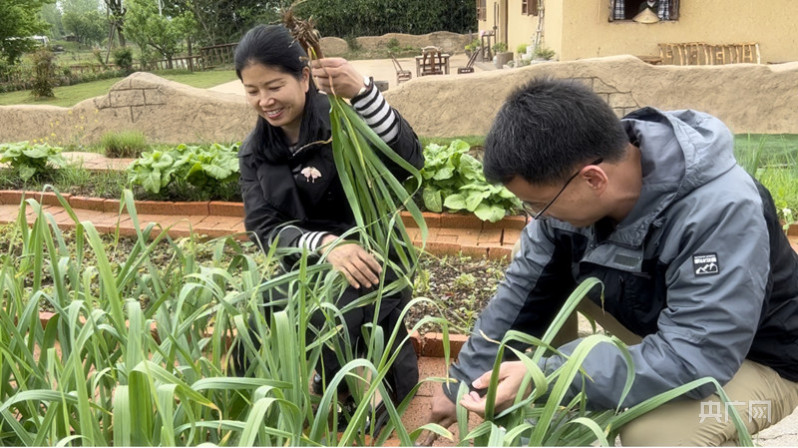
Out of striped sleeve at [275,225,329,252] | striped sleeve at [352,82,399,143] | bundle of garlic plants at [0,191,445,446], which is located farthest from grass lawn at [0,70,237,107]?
bundle of garlic plants at [0,191,445,446]

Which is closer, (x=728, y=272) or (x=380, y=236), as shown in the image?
(x=728, y=272)

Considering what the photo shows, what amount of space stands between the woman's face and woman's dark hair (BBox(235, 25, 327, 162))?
0.02m

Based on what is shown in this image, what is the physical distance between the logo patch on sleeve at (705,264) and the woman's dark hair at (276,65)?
44.1 inches

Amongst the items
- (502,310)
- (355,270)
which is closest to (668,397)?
(502,310)

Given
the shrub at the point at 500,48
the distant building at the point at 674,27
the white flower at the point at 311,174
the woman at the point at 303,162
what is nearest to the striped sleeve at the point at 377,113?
the woman at the point at 303,162

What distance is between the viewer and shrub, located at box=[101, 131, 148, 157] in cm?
606

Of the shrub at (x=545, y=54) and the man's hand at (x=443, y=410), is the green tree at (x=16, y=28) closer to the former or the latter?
the shrub at (x=545, y=54)

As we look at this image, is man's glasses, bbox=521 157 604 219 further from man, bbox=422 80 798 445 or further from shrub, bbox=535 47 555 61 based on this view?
shrub, bbox=535 47 555 61

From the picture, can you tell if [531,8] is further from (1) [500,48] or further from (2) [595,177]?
(2) [595,177]

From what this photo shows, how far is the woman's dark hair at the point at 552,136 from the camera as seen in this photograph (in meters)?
1.48

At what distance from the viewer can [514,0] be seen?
15.2 metres

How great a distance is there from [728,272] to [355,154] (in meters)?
0.85

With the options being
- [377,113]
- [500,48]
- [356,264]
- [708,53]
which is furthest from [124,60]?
[356,264]

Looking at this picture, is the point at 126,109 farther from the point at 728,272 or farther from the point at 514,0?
the point at 514,0
